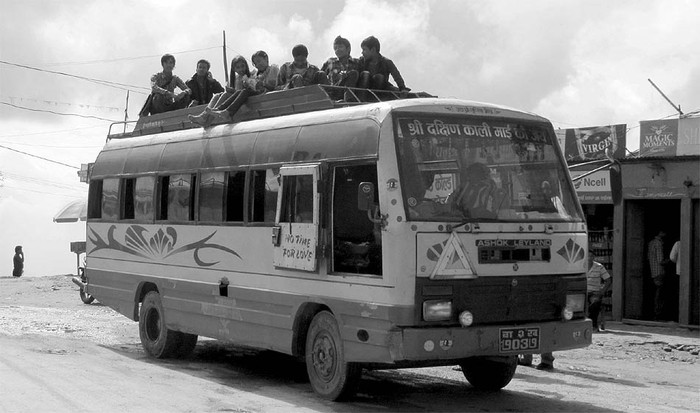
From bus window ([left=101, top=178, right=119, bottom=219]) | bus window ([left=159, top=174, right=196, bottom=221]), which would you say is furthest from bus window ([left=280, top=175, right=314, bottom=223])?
bus window ([left=101, top=178, right=119, bottom=219])

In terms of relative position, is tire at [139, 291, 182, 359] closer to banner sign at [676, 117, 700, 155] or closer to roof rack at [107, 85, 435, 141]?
roof rack at [107, 85, 435, 141]

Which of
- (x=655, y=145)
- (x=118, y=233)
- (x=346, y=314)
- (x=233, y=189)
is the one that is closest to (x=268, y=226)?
(x=233, y=189)

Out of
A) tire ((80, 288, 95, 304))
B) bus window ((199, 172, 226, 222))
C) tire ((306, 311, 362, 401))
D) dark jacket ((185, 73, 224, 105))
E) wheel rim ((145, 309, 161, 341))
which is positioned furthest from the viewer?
tire ((80, 288, 95, 304))

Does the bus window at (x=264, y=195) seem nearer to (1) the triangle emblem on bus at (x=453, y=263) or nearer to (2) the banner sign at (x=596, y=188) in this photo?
(1) the triangle emblem on bus at (x=453, y=263)

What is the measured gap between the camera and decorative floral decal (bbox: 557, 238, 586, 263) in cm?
953

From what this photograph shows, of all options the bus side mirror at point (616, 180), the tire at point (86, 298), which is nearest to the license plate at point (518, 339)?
the bus side mirror at point (616, 180)

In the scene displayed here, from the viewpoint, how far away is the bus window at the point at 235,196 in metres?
11.4

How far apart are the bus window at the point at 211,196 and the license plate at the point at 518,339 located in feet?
13.4

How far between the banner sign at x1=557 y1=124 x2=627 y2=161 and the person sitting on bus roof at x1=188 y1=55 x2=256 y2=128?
29.1 feet

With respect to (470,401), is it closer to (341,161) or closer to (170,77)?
(341,161)

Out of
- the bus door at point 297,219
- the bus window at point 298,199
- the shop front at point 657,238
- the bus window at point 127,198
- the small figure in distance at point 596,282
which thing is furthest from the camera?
the shop front at point 657,238

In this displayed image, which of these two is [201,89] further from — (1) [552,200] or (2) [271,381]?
(1) [552,200]

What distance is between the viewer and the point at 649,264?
770 inches

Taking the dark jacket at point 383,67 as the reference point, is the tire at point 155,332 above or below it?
below
